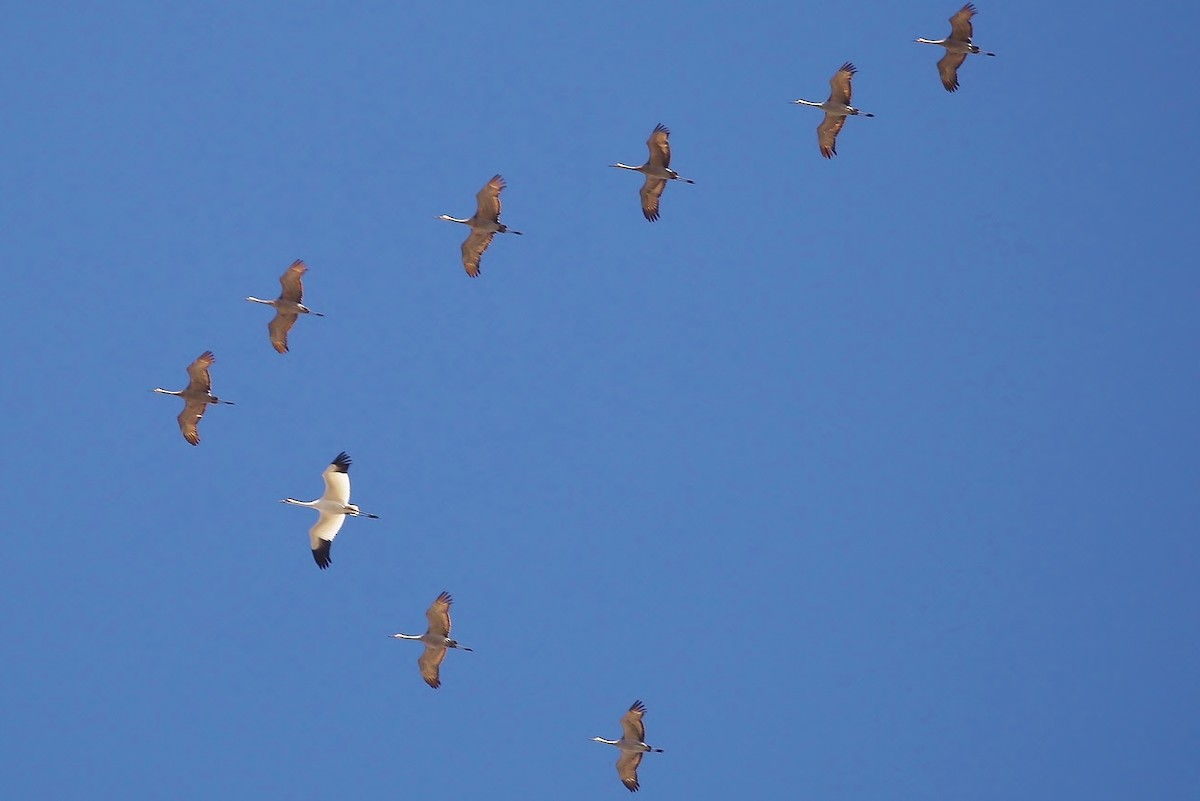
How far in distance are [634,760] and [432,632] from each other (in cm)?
→ 467

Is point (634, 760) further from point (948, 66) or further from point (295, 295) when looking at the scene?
point (948, 66)

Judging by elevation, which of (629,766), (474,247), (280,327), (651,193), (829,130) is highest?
(829,130)

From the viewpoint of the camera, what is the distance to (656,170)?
99.0 feet

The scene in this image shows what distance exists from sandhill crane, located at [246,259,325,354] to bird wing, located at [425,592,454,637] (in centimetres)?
610

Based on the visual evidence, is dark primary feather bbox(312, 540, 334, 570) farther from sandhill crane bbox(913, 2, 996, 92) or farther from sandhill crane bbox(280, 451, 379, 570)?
sandhill crane bbox(913, 2, 996, 92)

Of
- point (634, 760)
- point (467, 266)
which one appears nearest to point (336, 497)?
point (467, 266)

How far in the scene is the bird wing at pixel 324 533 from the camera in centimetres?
2923

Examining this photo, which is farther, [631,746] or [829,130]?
[829,130]

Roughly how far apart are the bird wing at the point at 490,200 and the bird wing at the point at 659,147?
Answer: 10.0ft

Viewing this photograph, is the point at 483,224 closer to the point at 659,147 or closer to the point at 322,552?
the point at 659,147

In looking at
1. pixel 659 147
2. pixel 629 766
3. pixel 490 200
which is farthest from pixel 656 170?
pixel 629 766

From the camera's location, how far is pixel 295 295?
99.2ft

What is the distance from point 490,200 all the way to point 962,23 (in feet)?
34.1

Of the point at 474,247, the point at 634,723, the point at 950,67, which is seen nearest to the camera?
the point at 634,723
